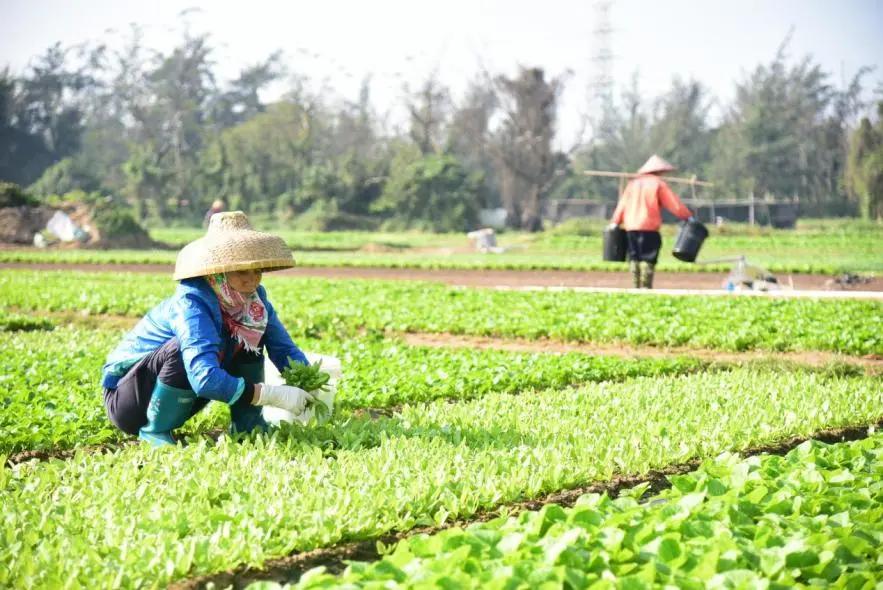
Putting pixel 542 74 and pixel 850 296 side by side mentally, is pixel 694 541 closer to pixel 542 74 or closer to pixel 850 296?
pixel 850 296

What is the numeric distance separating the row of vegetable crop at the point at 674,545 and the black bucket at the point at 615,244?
1049cm

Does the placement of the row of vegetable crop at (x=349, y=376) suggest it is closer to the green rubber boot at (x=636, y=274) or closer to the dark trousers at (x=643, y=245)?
the dark trousers at (x=643, y=245)

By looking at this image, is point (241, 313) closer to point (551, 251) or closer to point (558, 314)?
point (558, 314)

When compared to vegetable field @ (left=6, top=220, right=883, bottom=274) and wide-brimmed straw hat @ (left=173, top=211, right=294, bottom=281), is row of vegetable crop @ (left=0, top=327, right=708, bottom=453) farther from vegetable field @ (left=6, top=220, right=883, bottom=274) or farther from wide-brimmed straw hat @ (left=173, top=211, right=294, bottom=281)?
vegetable field @ (left=6, top=220, right=883, bottom=274)

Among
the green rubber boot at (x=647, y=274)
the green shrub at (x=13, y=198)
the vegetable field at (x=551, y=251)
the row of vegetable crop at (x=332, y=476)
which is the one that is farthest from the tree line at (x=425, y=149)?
the row of vegetable crop at (x=332, y=476)

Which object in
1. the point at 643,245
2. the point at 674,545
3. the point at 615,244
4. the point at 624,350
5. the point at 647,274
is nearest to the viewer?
the point at 674,545

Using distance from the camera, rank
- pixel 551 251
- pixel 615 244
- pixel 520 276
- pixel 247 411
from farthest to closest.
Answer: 1. pixel 551 251
2. pixel 520 276
3. pixel 615 244
4. pixel 247 411

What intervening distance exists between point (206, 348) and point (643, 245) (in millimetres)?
10200

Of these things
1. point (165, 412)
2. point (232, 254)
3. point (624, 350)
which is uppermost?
point (232, 254)

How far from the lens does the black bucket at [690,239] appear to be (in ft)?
46.2

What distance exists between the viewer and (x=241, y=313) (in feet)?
18.0

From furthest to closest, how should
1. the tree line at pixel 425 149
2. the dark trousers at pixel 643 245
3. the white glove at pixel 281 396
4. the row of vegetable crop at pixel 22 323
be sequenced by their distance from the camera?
the tree line at pixel 425 149
the dark trousers at pixel 643 245
the row of vegetable crop at pixel 22 323
the white glove at pixel 281 396

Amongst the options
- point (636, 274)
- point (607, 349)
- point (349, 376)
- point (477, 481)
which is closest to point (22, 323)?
point (349, 376)

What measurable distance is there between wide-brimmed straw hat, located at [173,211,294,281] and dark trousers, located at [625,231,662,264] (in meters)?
9.64
